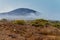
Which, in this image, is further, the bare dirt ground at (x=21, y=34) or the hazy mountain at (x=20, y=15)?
the hazy mountain at (x=20, y=15)

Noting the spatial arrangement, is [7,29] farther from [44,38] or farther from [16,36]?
[44,38]

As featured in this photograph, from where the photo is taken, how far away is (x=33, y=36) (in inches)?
905

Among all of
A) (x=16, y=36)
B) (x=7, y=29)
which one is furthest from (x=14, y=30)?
(x=16, y=36)

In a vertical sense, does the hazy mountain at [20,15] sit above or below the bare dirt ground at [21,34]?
below

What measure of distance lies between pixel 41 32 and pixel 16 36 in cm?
404

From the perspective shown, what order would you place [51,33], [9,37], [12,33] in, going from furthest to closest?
[51,33]
[12,33]
[9,37]

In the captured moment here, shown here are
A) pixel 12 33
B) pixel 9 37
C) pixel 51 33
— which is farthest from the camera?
pixel 51 33

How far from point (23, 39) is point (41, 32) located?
14.2 feet

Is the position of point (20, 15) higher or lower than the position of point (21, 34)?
lower

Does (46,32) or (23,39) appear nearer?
(23,39)

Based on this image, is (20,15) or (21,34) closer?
(21,34)

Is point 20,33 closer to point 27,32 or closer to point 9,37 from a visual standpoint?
point 27,32

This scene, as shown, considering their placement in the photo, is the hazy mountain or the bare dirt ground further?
the hazy mountain

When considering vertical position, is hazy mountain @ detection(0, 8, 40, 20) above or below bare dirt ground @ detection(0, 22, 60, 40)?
below
